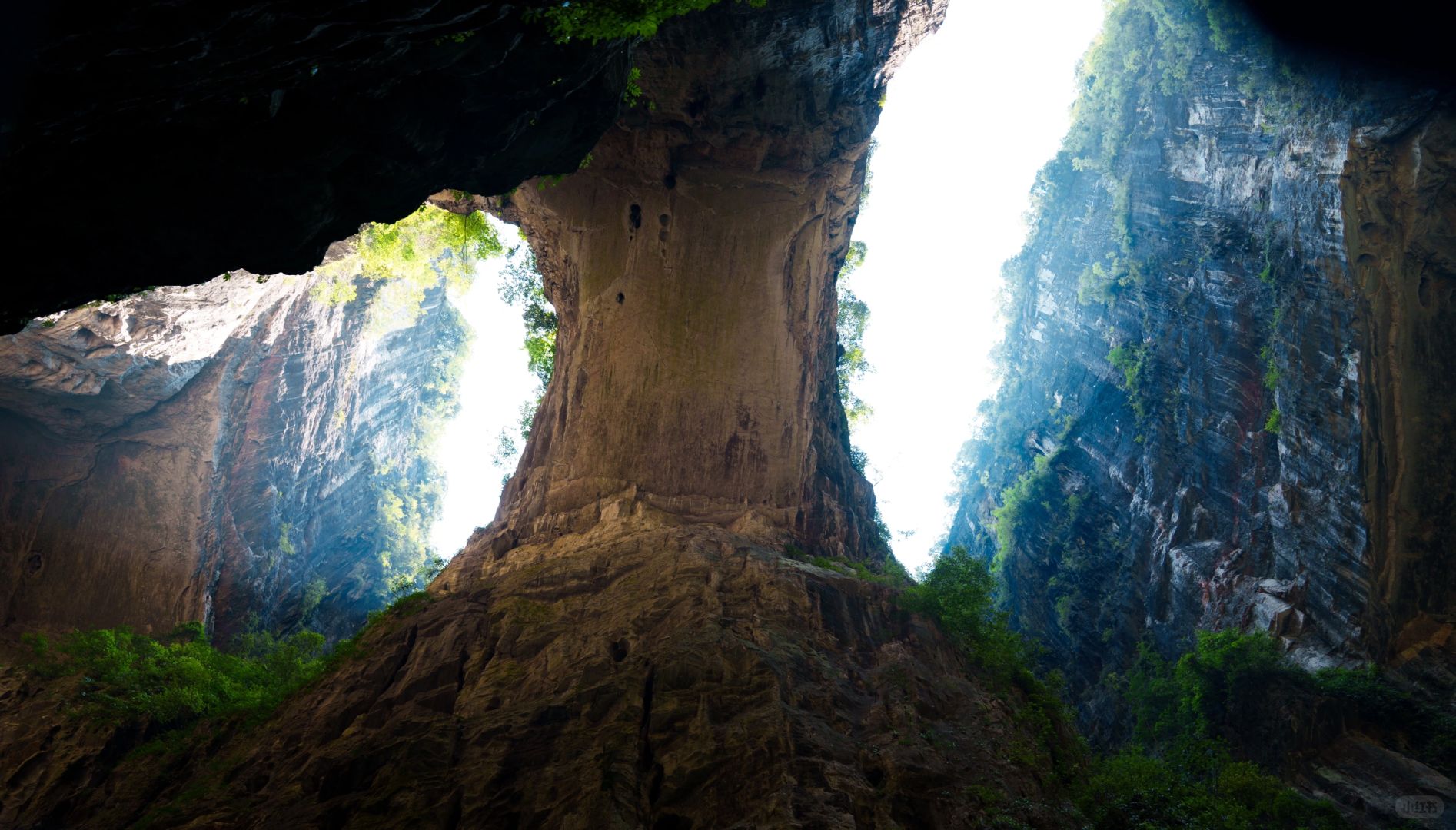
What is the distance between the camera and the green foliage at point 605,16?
31.9 feet

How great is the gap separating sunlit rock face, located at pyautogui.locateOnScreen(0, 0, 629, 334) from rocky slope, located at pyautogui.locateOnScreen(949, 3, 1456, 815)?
19261 millimetres

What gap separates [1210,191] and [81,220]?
33084 millimetres

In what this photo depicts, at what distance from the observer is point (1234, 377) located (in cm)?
2702

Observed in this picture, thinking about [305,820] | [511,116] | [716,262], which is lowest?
[305,820]

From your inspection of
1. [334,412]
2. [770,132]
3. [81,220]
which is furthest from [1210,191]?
[334,412]

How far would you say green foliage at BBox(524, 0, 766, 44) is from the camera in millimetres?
9711

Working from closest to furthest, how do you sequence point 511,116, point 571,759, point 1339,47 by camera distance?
A: 1. point 571,759
2. point 511,116
3. point 1339,47

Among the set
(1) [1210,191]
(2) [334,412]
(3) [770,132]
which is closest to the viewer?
(3) [770,132]

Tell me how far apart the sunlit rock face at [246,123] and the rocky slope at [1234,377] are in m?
19.3

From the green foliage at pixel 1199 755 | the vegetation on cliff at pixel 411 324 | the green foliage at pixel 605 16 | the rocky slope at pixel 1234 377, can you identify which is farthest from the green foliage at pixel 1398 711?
the vegetation on cliff at pixel 411 324

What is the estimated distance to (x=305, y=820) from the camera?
9.30 metres

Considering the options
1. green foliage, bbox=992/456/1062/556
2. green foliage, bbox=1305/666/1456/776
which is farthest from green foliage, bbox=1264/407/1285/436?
green foliage, bbox=992/456/1062/556

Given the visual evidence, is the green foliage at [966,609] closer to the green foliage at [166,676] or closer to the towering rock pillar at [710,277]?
the towering rock pillar at [710,277]

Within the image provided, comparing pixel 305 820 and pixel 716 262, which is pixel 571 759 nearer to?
pixel 305 820
